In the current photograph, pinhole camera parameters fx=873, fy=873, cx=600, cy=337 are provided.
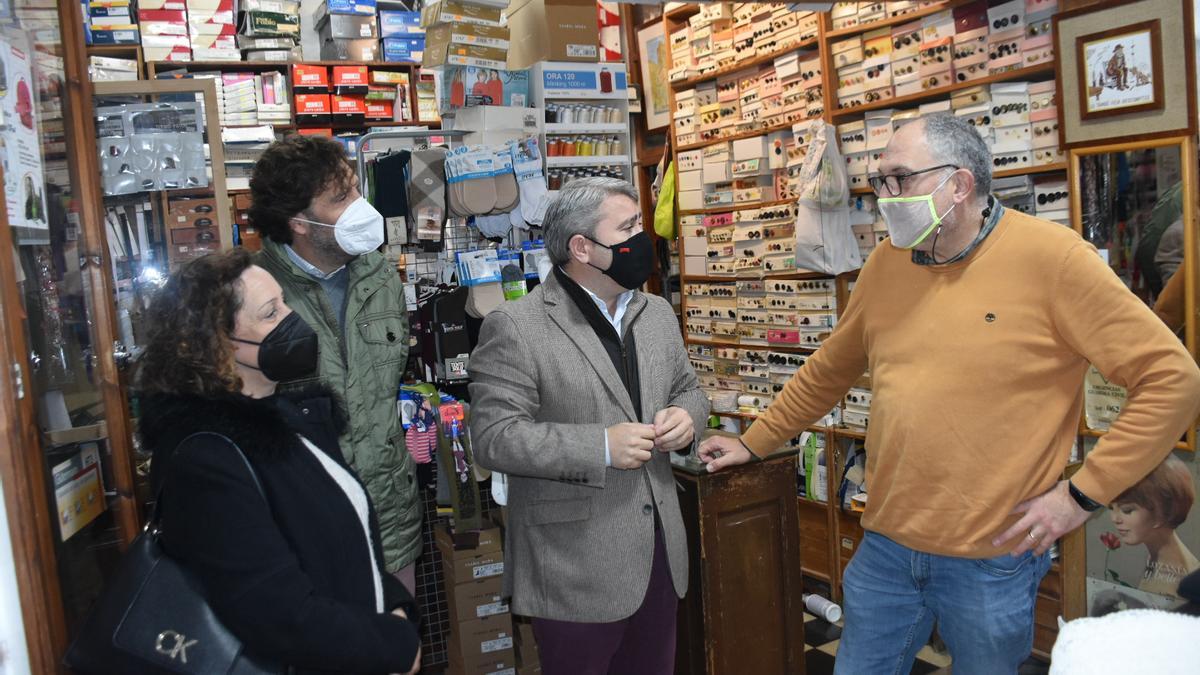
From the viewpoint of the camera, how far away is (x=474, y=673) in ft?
11.7

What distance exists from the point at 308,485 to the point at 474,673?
234 cm

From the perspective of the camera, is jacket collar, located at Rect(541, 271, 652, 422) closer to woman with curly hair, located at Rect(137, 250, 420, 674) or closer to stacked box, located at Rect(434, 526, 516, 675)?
woman with curly hair, located at Rect(137, 250, 420, 674)

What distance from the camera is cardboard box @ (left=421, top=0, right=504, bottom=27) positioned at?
4.16 meters

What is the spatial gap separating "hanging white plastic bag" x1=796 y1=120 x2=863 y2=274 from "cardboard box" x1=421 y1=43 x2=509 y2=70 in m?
1.61

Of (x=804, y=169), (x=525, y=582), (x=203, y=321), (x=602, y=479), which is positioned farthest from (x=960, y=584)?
(x=804, y=169)

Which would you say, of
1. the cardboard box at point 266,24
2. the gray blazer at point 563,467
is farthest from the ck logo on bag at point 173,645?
the cardboard box at point 266,24

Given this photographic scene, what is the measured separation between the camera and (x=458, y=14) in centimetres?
416

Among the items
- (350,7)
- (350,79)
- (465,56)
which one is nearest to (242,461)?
(465,56)

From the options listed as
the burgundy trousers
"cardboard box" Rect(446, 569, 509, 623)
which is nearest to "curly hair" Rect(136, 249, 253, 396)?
the burgundy trousers

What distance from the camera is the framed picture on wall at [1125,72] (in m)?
3.00

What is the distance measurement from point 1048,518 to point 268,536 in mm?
1516

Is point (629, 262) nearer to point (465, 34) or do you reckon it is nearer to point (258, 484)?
point (258, 484)

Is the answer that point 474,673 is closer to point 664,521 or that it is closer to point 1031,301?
point 664,521

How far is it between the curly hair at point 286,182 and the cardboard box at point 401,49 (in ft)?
18.3
